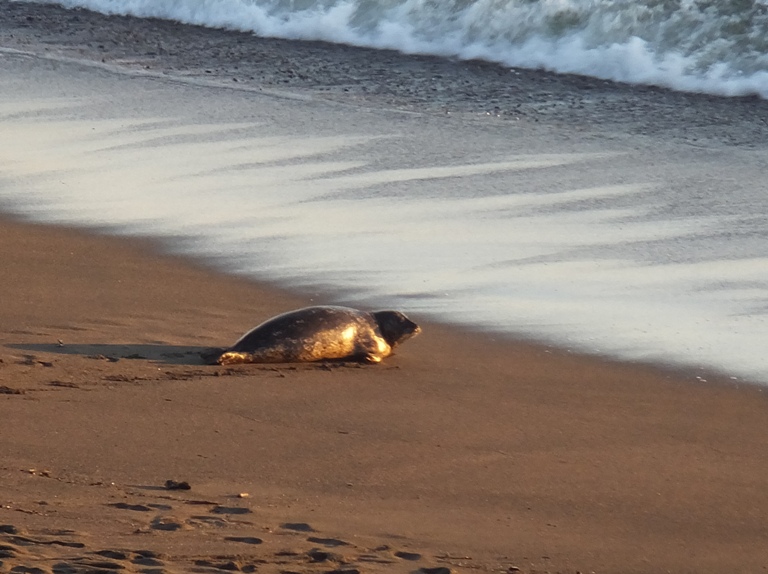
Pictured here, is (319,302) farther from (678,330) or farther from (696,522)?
(696,522)

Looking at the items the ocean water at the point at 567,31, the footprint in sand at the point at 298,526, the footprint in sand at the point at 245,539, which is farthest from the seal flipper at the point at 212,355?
the ocean water at the point at 567,31

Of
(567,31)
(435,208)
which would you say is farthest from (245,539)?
(567,31)

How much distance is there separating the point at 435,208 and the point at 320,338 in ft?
7.36

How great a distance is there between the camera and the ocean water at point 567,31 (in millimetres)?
10914

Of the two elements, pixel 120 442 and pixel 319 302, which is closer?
pixel 120 442

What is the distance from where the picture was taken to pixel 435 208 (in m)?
7.09

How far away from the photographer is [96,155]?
26.5ft

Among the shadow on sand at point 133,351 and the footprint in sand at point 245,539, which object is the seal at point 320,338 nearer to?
the shadow on sand at point 133,351

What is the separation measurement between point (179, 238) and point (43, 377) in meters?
2.04

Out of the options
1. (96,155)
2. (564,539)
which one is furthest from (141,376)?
(96,155)

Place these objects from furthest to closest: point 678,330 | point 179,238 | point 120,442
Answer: point 179,238, point 678,330, point 120,442

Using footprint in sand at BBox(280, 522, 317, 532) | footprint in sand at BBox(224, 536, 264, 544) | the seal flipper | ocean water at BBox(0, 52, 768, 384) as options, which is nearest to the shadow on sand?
the seal flipper

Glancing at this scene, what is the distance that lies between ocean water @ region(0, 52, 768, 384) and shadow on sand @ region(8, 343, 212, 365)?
1.71ft

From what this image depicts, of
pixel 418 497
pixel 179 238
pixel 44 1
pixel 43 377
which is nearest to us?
pixel 418 497
